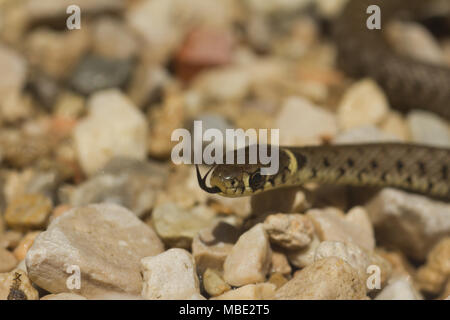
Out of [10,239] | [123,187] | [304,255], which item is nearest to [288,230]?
[304,255]

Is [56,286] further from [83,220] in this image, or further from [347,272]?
[347,272]

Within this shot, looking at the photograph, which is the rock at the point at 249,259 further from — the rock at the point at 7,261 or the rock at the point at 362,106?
the rock at the point at 362,106

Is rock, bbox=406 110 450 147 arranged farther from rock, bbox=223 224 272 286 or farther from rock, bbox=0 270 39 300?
rock, bbox=0 270 39 300

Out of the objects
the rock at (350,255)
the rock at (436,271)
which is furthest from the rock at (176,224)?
the rock at (436,271)

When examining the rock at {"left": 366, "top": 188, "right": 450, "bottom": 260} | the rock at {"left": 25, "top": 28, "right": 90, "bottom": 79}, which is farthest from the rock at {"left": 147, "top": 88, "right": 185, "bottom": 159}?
the rock at {"left": 366, "top": 188, "right": 450, "bottom": 260}
